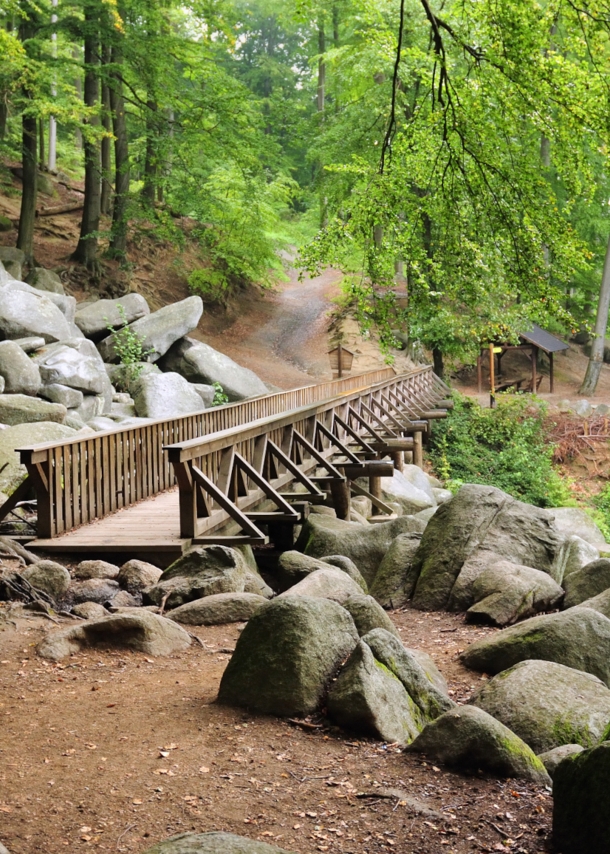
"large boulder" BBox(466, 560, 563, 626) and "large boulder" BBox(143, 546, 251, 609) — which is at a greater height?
"large boulder" BBox(143, 546, 251, 609)

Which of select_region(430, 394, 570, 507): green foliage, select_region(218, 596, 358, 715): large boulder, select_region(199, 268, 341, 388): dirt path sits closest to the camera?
select_region(218, 596, 358, 715): large boulder

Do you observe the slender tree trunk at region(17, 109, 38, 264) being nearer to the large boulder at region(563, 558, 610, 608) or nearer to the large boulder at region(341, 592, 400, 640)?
the large boulder at region(563, 558, 610, 608)

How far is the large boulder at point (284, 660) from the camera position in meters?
4.19

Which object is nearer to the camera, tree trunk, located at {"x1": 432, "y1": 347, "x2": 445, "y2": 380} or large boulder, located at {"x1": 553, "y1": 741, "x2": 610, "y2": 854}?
large boulder, located at {"x1": 553, "y1": 741, "x2": 610, "y2": 854}

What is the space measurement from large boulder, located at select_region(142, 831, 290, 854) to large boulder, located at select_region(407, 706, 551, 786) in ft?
4.57

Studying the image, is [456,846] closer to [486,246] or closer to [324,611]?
[324,611]

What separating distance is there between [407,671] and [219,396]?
15.6 m

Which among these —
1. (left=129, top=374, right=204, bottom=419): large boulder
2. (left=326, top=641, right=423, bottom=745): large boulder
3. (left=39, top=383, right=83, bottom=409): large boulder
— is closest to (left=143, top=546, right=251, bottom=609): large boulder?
(left=326, top=641, right=423, bottom=745): large boulder

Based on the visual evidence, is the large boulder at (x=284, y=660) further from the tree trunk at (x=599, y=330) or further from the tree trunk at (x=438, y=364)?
the tree trunk at (x=599, y=330)

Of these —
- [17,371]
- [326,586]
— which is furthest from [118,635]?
[17,371]

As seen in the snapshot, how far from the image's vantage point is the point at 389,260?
26.4ft

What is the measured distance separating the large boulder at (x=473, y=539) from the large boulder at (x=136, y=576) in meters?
2.72

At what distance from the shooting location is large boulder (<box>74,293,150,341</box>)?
19406 millimetres

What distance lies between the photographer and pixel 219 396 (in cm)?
1975
